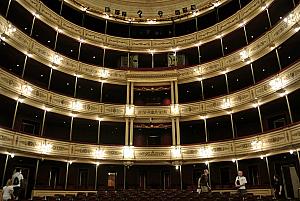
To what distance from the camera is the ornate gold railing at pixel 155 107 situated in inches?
605

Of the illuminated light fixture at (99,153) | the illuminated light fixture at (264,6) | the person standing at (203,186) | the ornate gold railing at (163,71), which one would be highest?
the illuminated light fixture at (264,6)

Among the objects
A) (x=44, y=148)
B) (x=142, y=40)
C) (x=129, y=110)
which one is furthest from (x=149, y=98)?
(x=44, y=148)

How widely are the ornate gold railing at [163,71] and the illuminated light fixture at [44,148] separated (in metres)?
5.89

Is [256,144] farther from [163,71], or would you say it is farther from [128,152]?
[163,71]

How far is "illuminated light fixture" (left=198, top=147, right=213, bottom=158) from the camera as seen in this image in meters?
18.9

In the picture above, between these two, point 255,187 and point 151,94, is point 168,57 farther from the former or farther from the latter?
point 255,187

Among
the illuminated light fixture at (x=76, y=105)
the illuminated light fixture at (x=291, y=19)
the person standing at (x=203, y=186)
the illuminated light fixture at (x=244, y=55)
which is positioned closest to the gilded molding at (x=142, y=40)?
the illuminated light fixture at (x=244, y=55)

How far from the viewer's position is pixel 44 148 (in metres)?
16.9

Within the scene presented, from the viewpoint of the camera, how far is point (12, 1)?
56.8ft

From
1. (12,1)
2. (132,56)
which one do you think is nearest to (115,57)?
(132,56)

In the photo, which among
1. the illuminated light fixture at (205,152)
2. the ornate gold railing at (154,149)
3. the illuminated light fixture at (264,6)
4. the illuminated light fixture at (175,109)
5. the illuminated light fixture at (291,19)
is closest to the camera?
the illuminated light fixture at (291,19)

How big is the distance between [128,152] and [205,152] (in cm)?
560

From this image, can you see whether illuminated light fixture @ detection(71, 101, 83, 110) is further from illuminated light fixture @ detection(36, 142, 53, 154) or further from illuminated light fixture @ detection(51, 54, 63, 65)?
illuminated light fixture @ detection(36, 142, 53, 154)

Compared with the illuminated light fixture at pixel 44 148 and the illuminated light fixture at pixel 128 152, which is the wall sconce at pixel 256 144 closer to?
the illuminated light fixture at pixel 128 152
